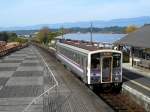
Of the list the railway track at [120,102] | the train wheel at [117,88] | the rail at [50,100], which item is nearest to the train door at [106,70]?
the train wheel at [117,88]

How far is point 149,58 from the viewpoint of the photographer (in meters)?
36.9

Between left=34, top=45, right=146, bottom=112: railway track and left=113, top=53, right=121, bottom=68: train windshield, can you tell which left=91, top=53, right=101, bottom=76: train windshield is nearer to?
left=113, top=53, right=121, bottom=68: train windshield

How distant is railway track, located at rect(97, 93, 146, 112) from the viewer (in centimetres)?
1952

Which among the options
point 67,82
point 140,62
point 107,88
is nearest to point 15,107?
point 107,88

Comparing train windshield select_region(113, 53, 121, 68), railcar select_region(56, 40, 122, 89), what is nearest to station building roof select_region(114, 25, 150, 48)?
train windshield select_region(113, 53, 121, 68)

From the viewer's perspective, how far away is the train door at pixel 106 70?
22.8 meters

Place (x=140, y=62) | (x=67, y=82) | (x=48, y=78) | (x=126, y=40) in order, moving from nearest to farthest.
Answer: (x=67, y=82) < (x=48, y=78) < (x=140, y=62) < (x=126, y=40)

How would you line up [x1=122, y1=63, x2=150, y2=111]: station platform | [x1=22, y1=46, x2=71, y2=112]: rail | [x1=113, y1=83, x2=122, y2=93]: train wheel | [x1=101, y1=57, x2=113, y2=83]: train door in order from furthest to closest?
[x1=113, y1=83, x2=122, y2=93]: train wheel, [x1=101, y1=57, x2=113, y2=83]: train door, [x1=122, y1=63, x2=150, y2=111]: station platform, [x1=22, y1=46, x2=71, y2=112]: rail

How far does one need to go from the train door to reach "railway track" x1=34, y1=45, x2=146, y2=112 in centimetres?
115

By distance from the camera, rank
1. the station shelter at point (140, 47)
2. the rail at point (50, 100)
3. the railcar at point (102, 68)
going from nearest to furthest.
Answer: the rail at point (50, 100) → the railcar at point (102, 68) → the station shelter at point (140, 47)

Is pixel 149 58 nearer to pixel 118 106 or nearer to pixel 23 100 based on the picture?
pixel 118 106

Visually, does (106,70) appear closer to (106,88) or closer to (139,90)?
(106,88)

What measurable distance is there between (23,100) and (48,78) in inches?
390

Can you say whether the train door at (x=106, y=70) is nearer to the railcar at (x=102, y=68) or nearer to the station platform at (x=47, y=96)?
the railcar at (x=102, y=68)
